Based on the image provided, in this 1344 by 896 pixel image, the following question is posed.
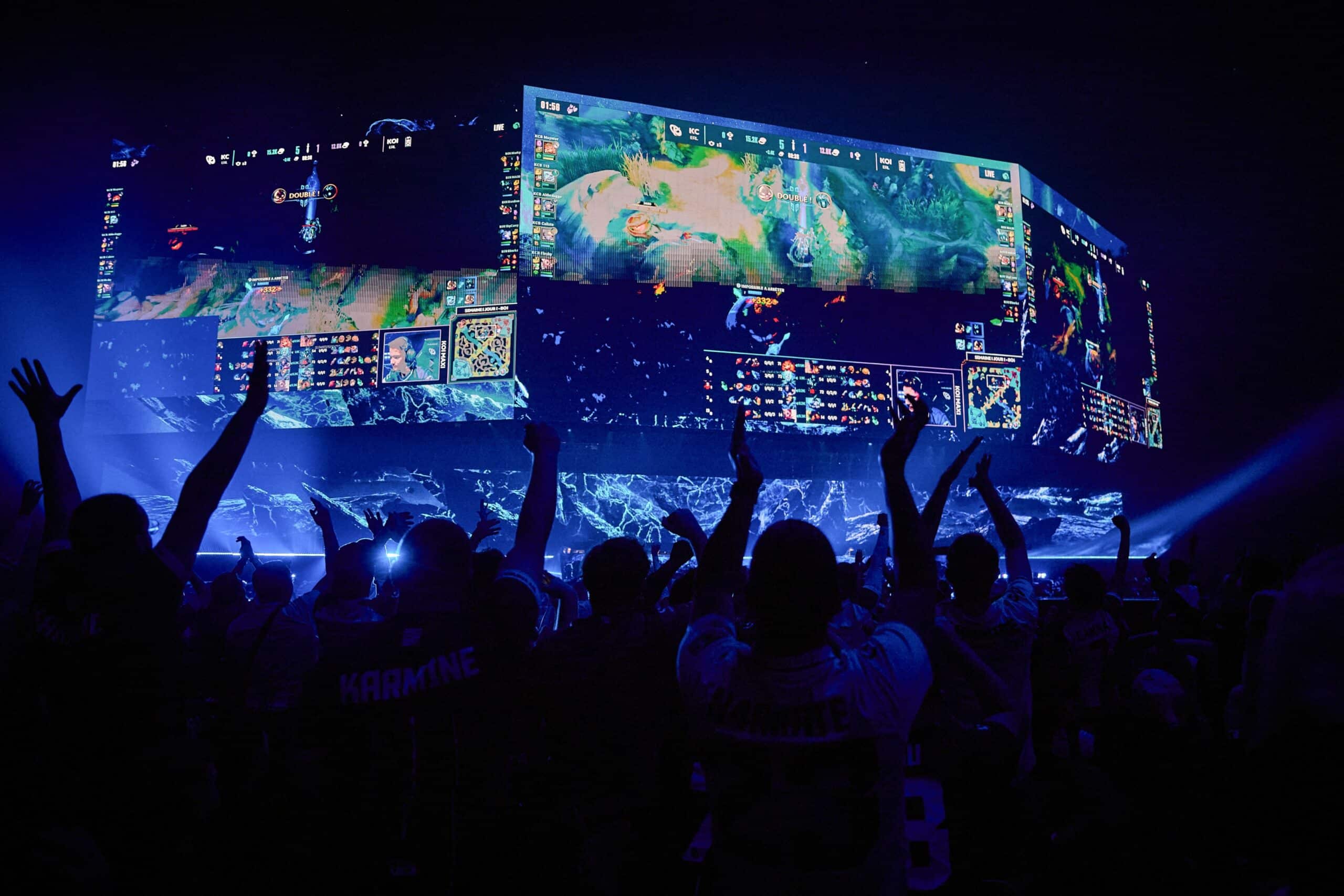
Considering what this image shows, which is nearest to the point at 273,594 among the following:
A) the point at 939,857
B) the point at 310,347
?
the point at 939,857

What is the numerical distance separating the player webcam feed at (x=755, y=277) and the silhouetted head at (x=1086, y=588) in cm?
1388

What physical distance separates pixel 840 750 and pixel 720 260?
62.0 ft

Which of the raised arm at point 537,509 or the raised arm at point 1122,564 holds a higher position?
the raised arm at point 537,509

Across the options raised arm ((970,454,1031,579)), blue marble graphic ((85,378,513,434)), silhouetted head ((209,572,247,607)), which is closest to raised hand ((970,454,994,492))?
raised arm ((970,454,1031,579))

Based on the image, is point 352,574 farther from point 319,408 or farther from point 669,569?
point 319,408

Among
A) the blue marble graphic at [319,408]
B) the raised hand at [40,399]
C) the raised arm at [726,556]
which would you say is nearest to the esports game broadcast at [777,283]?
the blue marble graphic at [319,408]

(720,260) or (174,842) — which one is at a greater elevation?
(720,260)

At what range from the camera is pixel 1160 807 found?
5957mm

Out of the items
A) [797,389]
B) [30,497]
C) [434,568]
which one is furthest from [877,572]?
[797,389]

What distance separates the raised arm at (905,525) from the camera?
272 centimetres

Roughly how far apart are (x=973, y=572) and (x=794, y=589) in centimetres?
197

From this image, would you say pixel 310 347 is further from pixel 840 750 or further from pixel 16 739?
pixel 840 750

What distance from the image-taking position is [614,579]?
3.17m

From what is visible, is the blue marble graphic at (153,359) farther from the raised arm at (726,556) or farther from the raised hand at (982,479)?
the raised arm at (726,556)
